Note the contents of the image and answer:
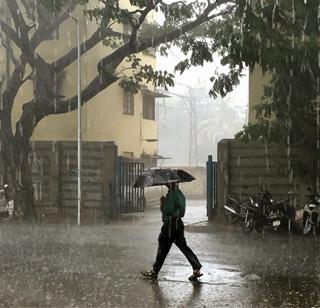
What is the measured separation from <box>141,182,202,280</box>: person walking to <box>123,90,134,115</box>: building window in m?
19.6

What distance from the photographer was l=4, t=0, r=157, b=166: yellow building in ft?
80.4

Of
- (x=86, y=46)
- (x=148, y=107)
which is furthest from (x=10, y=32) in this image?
(x=148, y=107)

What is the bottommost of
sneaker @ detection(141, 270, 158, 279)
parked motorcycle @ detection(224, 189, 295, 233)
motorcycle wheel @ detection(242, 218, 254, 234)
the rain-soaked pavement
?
the rain-soaked pavement

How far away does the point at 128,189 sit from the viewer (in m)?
18.3

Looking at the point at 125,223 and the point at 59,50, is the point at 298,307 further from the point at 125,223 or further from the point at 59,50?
the point at 59,50

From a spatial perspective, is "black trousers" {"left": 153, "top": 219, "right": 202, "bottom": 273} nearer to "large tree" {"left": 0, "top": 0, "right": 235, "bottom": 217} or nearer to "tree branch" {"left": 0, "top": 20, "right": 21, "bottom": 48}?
"large tree" {"left": 0, "top": 0, "right": 235, "bottom": 217}

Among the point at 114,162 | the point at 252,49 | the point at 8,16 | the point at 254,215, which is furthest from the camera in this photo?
the point at 8,16

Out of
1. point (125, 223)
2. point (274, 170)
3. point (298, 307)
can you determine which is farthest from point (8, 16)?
point (298, 307)

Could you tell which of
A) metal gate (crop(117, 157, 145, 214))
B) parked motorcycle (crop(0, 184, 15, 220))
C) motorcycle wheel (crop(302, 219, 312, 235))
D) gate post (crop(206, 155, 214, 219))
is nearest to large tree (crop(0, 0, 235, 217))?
parked motorcycle (crop(0, 184, 15, 220))

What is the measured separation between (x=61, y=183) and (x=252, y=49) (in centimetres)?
956

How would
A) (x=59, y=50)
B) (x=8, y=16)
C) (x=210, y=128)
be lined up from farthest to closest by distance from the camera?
(x=210, y=128) < (x=59, y=50) < (x=8, y=16)

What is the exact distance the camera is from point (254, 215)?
14133mm

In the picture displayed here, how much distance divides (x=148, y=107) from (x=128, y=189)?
13457mm

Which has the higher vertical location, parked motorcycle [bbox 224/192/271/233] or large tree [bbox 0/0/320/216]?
large tree [bbox 0/0/320/216]
